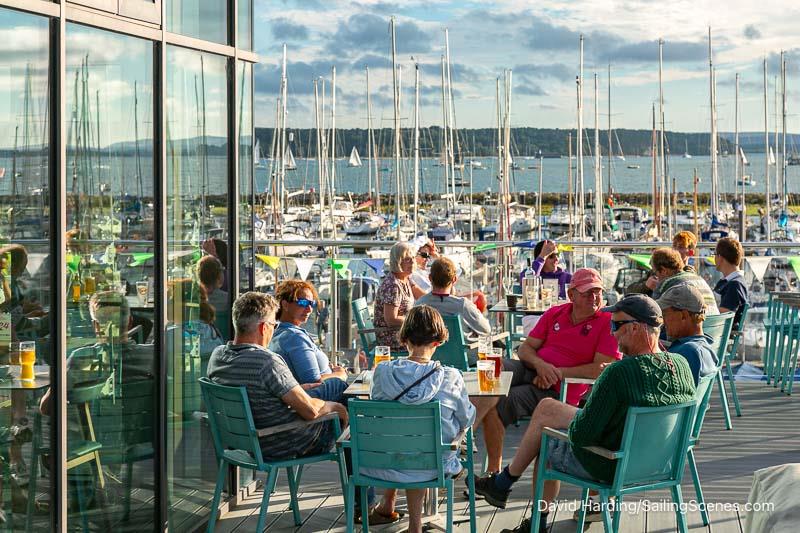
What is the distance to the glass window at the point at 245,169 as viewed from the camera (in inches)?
224

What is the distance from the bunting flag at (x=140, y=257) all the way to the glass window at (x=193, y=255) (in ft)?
0.65

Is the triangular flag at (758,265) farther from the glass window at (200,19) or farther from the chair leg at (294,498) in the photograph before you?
the glass window at (200,19)

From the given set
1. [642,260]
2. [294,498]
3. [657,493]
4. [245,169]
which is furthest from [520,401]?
[642,260]

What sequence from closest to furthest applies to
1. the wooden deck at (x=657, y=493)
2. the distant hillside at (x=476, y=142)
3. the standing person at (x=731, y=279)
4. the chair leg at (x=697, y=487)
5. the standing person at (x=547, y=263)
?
the chair leg at (x=697, y=487) < the wooden deck at (x=657, y=493) < the standing person at (x=731, y=279) < the standing person at (x=547, y=263) < the distant hillside at (x=476, y=142)

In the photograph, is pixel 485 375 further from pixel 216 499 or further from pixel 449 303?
pixel 449 303

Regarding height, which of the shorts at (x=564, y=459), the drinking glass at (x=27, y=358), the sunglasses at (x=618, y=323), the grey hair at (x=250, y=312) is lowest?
the shorts at (x=564, y=459)

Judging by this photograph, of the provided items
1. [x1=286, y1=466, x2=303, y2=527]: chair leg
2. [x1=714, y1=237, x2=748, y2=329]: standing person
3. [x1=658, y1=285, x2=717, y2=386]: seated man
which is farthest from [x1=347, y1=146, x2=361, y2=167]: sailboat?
[x1=658, y1=285, x2=717, y2=386]: seated man

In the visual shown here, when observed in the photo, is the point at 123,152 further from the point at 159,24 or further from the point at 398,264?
the point at 398,264

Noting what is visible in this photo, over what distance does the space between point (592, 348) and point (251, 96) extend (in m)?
2.41

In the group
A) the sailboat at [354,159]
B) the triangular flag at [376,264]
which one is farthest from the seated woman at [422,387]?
the sailboat at [354,159]

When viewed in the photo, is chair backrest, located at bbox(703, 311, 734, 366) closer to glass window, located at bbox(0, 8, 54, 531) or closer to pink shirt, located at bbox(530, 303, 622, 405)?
pink shirt, located at bbox(530, 303, 622, 405)

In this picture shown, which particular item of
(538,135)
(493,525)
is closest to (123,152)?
(493,525)

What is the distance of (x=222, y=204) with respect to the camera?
5.57m

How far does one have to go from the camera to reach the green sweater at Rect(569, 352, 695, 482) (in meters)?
4.22
